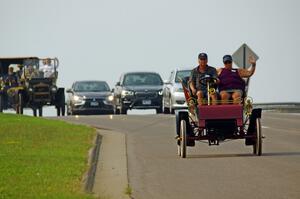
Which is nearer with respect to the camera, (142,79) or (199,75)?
(199,75)

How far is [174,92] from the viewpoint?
150ft

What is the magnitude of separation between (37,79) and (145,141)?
25483mm

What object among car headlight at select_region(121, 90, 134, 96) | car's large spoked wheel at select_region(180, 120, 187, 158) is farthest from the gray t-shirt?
car headlight at select_region(121, 90, 134, 96)

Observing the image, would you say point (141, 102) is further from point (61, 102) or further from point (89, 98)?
point (61, 102)

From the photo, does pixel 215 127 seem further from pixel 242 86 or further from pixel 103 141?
pixel 103 141

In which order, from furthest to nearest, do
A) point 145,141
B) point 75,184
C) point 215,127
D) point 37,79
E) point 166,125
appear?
point 37,79 → point 166,125 → point 145,141 → point 215,127 → point 75,184

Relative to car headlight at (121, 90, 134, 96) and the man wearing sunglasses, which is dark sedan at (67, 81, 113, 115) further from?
the man wearing sunglasses

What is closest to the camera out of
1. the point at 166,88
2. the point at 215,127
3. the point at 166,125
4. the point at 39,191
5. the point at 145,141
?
the point at 39,191

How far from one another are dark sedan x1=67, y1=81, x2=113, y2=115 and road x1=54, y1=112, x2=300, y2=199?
75.0 feet

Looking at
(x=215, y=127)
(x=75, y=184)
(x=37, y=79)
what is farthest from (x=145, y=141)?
(x=37, y=79)

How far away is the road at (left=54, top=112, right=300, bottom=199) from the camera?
48.4ft

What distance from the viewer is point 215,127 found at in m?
21.4

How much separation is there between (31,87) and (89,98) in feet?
8.95

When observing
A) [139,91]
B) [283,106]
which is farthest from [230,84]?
[283,106]
